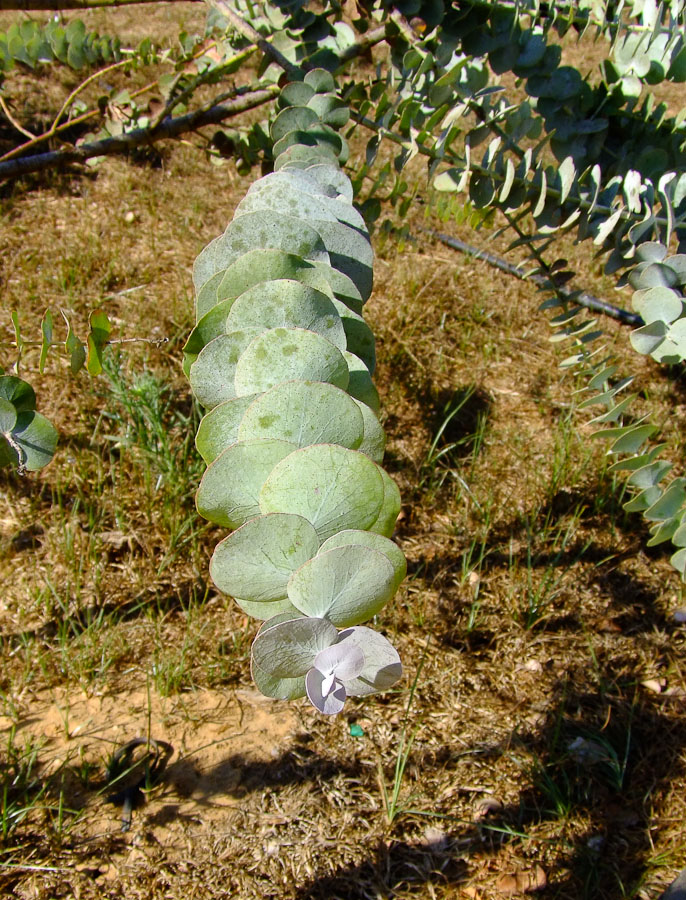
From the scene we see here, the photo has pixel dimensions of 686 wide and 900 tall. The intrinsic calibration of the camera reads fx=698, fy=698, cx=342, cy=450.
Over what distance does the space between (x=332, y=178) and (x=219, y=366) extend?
292mm

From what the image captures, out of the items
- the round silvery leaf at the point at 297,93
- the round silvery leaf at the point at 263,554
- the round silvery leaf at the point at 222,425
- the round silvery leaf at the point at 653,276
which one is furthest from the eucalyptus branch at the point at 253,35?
the round silvery leaf at the point at 263,554

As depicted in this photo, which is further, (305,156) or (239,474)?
(305,156)

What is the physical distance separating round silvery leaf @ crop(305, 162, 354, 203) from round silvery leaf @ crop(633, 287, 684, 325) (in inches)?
14.1

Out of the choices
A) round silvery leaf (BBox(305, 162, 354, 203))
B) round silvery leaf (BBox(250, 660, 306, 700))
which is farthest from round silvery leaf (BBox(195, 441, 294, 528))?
round silvery leaf (BBox(305, 162, 354, 203))

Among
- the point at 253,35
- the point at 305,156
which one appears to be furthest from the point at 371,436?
the point at 253,35

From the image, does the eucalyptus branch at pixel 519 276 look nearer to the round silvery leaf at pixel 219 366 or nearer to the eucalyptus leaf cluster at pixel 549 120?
the eucalyptus leaf cluster at pixel 549 120

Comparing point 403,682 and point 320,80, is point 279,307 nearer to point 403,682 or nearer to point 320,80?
point 320,80

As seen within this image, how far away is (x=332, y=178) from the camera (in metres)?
0.69

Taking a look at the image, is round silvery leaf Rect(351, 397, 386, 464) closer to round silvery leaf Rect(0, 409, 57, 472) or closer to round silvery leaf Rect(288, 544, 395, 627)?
round silvery leaf Rect(288, 544, 395, 627)

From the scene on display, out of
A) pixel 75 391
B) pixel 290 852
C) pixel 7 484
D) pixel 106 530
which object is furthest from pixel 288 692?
pixel 75 391

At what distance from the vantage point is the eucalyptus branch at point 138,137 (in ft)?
4.19

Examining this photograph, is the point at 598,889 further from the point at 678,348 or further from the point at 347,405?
the point at 347,405

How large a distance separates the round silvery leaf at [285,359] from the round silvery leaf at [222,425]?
1 centimetres

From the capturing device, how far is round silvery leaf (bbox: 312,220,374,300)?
2.03ft
